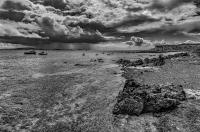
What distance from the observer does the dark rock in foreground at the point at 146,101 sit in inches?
692

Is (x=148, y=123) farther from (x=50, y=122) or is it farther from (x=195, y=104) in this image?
(x=50, y=122)

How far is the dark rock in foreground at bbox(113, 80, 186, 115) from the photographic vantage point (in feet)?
57.7

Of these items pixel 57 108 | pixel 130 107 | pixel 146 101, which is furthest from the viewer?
pixel 57 108

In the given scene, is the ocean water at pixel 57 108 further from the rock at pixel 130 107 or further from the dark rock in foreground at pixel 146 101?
the dark rock in foreground at pixel 146 101

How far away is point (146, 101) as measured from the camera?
59.8 ft

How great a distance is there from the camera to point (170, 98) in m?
18.9

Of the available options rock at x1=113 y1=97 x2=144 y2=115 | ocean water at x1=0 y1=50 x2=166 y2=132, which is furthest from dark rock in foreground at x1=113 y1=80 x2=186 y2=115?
ocean water at x1=0 y1=50 x2=166 y2=132

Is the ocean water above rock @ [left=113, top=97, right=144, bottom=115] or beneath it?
beneath

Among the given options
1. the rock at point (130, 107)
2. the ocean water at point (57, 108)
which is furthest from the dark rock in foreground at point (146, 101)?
the ocean water at point (57, 108)

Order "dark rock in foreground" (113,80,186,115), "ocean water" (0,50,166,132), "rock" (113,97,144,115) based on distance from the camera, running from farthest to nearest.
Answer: "dark rock in foreground" (113,80,186,115) → "rock" (113,97,144,115) → "ocean water" (0,50,166,132)

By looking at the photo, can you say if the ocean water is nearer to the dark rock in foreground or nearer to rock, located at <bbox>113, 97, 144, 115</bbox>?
rock, located at <bbox>113, 97, 144, 115</bbox>

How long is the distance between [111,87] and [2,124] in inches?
632

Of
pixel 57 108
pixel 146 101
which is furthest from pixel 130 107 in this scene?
pixel 57 108

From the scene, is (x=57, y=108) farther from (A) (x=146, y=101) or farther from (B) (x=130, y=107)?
(A) (x=146, y=101)
